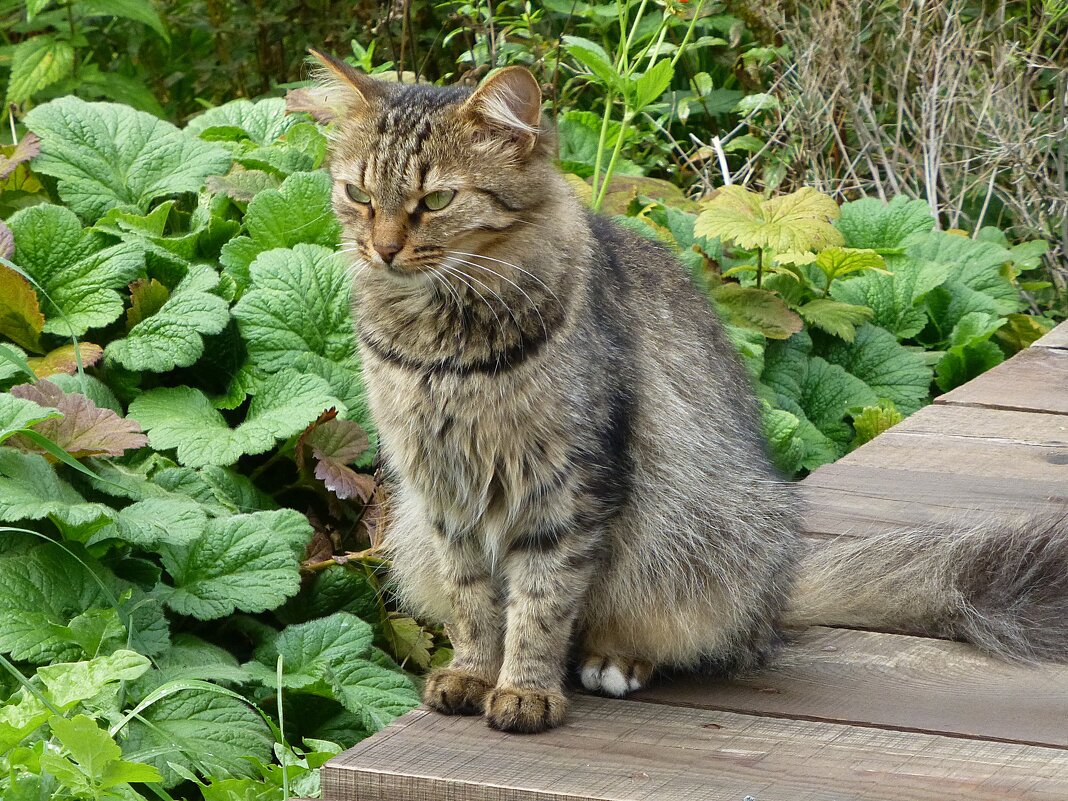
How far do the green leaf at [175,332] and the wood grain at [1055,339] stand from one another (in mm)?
2721

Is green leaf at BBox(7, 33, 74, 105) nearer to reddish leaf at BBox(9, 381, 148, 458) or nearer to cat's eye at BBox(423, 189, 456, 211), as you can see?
reddish leaf at BBox(9, 381, 148, 458)

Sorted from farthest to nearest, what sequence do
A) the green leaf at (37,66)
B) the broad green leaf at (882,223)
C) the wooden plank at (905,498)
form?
the green leaf at (37,66) < the broad green leaf at (882,223) < the wooden plank at (905,498)

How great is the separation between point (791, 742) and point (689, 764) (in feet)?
0.66

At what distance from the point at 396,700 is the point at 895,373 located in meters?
2.44

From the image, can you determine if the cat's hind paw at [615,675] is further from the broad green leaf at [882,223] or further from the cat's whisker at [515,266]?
the broad green leaf at [882,223]

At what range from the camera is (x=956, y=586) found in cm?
283

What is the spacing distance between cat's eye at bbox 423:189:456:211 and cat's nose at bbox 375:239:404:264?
0.10 m

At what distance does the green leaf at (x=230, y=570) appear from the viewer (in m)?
3.04

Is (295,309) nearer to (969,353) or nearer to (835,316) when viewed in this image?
(835,316)

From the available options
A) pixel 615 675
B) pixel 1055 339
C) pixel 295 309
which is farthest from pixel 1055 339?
pixel 615 675

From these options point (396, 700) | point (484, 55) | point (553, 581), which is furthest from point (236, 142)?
point (553, 581)

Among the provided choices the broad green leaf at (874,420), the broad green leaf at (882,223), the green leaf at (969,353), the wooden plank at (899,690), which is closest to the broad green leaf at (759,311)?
the broad green leaf at (874,420)

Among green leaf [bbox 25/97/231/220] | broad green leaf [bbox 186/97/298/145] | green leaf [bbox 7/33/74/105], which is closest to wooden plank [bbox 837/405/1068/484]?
green leaf [bbox 25/97/231/220]

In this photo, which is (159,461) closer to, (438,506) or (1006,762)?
(438,506)
